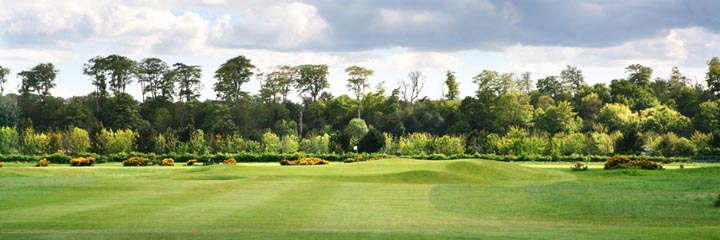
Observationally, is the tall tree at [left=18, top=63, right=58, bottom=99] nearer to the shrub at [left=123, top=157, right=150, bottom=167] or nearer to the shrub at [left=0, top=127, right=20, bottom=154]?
the shrub at [left=0, top=127, right=20, bottom=154]

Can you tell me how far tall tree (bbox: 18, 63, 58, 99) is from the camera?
117562 millimetres

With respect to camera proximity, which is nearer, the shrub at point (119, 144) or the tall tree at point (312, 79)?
the shrub at point (119, 144)

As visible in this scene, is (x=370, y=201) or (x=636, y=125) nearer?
(x=370, y=201)

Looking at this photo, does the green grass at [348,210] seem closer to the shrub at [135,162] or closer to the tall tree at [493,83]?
the shrub at [135,162]

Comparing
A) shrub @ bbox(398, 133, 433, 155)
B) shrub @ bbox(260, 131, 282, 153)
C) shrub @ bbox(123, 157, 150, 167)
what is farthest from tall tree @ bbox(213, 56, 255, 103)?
shrub @ bbox(123, 157, 150, 167)

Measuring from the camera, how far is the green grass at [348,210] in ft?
63.9

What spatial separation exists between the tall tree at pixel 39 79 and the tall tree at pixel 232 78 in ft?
83.2

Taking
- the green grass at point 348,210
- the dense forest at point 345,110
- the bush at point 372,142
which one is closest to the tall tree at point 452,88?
the dense forest at point 345,110

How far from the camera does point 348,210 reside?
25953 millimetres

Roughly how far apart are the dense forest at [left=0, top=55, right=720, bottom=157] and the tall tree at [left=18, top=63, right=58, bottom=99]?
15cm

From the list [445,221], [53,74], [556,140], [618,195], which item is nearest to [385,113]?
[556,140]

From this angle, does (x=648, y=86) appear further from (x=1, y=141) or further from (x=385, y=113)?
(x=1, y=141)

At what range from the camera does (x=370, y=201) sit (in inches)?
1170

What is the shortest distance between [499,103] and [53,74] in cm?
6918
